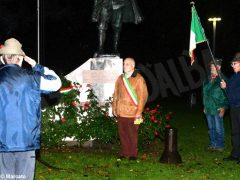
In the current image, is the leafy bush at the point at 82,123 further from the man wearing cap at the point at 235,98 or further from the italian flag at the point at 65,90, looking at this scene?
the man wearing cap at the point at 235,98

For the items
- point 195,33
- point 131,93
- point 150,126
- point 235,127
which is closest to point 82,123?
point 150,126

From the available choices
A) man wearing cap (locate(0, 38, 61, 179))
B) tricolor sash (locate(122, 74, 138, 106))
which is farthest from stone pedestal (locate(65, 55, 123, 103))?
man wearing cap (locate(0, 38, 61, 179))

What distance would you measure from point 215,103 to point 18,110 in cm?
610

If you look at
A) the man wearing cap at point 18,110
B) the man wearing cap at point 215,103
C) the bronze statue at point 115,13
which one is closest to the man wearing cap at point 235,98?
the man wearing cap at point 215,103

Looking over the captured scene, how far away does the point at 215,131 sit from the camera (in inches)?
425

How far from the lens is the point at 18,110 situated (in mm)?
5082

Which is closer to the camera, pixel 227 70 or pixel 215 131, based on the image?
pixel 215 131

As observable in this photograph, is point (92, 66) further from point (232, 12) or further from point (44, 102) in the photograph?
point (232, 12)

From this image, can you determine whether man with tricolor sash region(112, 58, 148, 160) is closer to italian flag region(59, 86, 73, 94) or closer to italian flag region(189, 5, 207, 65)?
italian flag region(189, 5, 207, 65)

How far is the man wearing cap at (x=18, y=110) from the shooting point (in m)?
5.07

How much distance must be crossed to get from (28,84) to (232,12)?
33182 millimetres

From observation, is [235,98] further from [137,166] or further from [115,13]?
[115,13]

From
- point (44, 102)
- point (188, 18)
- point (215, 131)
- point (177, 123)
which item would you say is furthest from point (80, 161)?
point (188, 18)

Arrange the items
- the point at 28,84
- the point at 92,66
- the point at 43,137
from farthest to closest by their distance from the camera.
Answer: the point at 92,66 → the point at 43,137 → the point at 28,84
